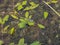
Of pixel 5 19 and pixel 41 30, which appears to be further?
pixel 5 19

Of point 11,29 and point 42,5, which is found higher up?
point 42,5

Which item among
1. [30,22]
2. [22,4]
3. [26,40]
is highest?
[22,4]

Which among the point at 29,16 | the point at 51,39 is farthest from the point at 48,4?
the point at 51,39

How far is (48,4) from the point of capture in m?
2.21

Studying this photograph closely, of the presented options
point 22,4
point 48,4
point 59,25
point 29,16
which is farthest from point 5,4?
point 59,25

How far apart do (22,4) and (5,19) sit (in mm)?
267

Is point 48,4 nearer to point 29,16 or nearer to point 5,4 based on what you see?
point 29,16

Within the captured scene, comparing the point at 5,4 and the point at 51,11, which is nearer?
the point at 51,11

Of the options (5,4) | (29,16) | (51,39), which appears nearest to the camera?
(51,39)

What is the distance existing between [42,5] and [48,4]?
0.07 metres

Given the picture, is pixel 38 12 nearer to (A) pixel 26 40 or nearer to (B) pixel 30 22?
(B) pixel 30 22

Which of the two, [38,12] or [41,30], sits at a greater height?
[38,12]

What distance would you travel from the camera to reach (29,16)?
217 centimetres

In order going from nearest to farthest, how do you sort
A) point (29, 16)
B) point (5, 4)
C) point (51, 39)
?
point (51, 39) < point (29, 16) < point (5, 4)
